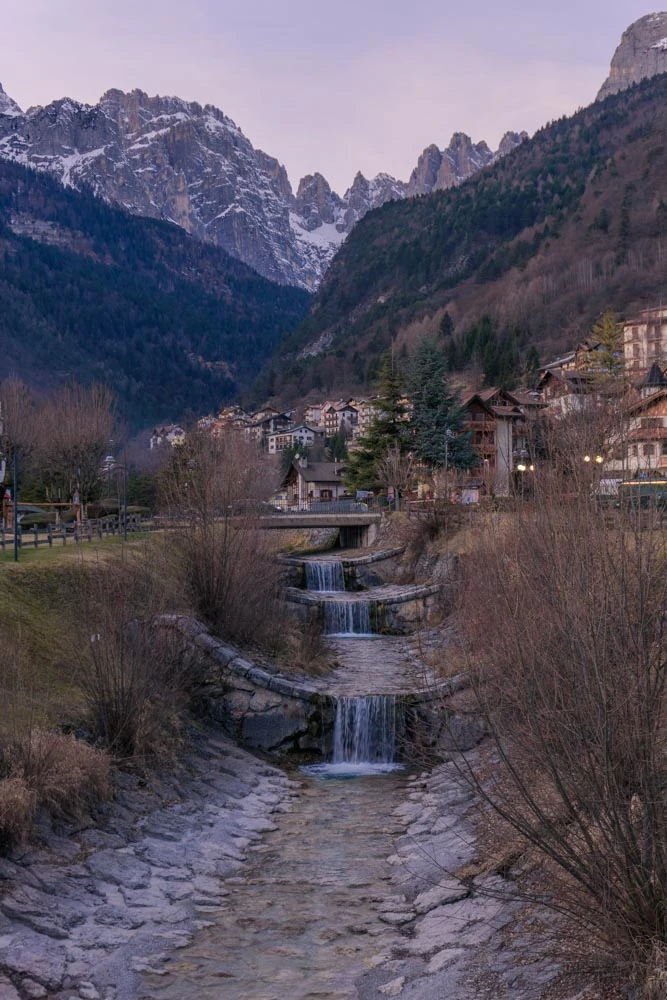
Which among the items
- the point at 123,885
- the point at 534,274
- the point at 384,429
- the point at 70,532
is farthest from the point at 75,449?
the point at 534,274

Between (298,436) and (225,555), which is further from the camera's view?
(298,436)

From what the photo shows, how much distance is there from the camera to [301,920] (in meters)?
14.1

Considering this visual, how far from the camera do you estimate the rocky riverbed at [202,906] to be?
37.1 ft

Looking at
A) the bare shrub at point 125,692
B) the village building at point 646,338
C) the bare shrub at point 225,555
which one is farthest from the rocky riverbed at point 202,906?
the village building at point 646,338

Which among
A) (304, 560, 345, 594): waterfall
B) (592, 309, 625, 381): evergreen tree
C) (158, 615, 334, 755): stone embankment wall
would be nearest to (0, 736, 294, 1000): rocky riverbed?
(158, 615, 334, 755): stone embankment wall

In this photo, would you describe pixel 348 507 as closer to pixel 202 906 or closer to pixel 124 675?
pixel 124 675

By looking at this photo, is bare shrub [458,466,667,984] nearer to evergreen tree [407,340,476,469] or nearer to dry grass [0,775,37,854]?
dry grass [0,775,37,854]

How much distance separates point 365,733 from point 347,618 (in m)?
16.7

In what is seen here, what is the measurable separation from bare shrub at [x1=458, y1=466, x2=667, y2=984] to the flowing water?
3.27 m

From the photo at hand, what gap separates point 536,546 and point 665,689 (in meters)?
4.17

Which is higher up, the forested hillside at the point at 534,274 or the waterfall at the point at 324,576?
the forested hillside at the point at 534,274

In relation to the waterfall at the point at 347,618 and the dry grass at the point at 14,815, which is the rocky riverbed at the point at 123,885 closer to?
the dry grass at the point at 14,815

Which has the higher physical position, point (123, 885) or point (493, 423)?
point (493, 423)

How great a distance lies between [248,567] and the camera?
29688mm
